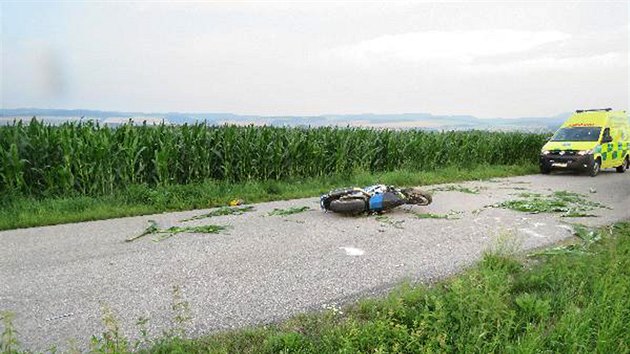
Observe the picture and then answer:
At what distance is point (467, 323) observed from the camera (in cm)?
378

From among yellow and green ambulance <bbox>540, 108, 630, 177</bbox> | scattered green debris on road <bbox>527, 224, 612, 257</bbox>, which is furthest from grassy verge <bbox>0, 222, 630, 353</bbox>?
yellow and green ambulance <bbox>540, 108, 630, 177</bbox>

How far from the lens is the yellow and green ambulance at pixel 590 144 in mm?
16469

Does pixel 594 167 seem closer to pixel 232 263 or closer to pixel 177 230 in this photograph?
pixel 177 230

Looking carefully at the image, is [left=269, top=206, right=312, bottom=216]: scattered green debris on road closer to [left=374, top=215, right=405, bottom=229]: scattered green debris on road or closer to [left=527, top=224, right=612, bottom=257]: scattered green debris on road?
[left=374, top=215, right=405, bottom=229]: scattered green debris on road

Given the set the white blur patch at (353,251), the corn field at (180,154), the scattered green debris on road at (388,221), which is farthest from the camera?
the corn field at (180,154)

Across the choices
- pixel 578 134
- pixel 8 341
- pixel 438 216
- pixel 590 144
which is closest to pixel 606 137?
pixel 578 134

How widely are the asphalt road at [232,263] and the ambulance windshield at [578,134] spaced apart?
367 inches

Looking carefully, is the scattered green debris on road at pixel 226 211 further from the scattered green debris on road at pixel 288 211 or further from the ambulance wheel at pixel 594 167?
the ambulance wheel at pixel 594 167

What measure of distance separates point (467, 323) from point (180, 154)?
30.3 ft

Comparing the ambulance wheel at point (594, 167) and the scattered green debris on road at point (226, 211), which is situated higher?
the ambulance wheel at point (594, 167)

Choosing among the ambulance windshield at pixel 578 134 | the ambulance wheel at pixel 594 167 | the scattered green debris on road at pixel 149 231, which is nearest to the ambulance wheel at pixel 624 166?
the ambulance windshield at pixel 578 134

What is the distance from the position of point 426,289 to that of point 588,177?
14.6 m

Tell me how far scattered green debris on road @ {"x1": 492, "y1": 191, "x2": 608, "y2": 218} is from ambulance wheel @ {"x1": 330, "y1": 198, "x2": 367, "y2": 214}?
3335 millimetres

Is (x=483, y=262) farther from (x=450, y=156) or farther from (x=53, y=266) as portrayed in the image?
(x=450, y=156)
